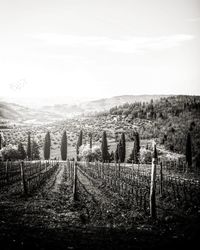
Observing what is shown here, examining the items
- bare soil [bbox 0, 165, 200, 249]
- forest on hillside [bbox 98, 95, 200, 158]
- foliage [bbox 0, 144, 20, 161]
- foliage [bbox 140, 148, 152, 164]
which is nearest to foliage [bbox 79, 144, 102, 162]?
foliage [bbox 140, 148, 152, 164]

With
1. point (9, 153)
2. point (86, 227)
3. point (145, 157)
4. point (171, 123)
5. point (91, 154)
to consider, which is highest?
point (171, 123)

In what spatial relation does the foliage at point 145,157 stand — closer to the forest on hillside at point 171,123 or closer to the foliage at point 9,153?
the forest on hillside at point 171,123

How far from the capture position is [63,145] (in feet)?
359

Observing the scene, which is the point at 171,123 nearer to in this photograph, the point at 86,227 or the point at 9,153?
the point at 9,153

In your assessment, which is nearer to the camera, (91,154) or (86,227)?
(86,227)

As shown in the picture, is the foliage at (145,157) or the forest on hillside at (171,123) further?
the forest on hillside at (171,123)

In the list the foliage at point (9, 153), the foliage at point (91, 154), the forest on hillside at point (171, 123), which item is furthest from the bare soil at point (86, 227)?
the foliage at point (91, 154)

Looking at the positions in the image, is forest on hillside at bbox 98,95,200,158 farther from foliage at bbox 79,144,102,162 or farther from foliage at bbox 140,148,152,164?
foliage at bbox 79,144,102,162

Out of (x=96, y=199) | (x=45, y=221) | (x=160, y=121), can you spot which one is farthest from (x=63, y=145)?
(x=45, y=221)

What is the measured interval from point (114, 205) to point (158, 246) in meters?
8.91

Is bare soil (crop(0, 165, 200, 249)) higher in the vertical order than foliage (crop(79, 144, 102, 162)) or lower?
higher

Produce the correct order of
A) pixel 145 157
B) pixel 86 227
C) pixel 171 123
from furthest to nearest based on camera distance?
pixel 171 123 → pixel 145 157 → pixel 86 227

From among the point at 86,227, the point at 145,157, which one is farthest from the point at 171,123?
the point at 86,227

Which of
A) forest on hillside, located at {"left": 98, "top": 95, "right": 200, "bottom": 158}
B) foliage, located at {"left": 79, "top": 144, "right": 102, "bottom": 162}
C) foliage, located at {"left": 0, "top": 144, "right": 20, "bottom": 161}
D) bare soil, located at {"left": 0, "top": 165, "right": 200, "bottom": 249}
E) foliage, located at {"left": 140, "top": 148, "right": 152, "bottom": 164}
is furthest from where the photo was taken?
forest on hillside, located at {"left": 98, "top": 95, "right": 200, "bottom": 158}
